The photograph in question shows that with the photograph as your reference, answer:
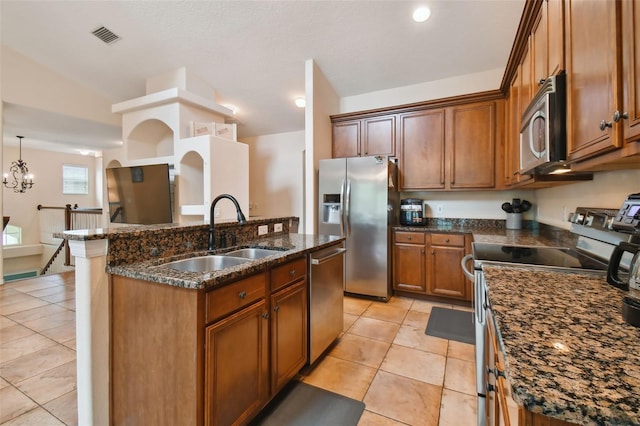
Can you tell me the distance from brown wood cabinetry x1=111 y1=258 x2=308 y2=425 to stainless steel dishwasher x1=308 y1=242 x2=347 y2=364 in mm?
454

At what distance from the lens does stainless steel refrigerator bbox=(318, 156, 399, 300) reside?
343cm

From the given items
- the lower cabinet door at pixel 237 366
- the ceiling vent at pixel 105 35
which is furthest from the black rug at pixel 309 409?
the ceiling vent at pixel 105 35

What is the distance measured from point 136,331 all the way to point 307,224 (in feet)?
8.26

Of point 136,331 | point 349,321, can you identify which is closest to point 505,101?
point 349,321

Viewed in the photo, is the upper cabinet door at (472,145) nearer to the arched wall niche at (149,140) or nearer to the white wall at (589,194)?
the white wall at (589,194)

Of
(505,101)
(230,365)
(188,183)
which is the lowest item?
(230,365)

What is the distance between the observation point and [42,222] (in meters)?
7.79

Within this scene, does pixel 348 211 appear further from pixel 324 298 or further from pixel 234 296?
pixel 234 296

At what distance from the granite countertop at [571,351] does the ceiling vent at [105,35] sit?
479cm

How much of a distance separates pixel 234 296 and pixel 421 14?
3.09 metres

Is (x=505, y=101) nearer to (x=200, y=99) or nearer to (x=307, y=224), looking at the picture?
(x=307, y=224)

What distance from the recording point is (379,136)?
3896 mm

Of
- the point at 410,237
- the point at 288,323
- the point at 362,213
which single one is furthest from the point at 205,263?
the point at 410,237

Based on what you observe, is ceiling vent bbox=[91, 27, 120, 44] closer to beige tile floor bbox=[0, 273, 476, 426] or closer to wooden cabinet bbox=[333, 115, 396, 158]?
wooden cabinet bbox=[333, 115, 396, 158]
